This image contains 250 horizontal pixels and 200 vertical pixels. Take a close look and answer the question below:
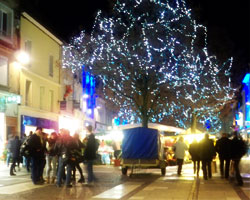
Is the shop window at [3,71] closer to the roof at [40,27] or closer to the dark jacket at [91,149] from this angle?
the roof at [40,27]

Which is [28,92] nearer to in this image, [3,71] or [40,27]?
[40,27]

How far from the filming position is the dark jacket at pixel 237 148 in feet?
50.1

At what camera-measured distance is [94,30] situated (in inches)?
1271

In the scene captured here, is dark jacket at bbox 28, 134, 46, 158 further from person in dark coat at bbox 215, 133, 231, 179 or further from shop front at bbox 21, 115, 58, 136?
shop front at bbox 21, 115, 58, 136

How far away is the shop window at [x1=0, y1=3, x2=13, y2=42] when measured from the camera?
1081 inches

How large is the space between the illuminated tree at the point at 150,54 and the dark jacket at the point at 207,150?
46.8ft

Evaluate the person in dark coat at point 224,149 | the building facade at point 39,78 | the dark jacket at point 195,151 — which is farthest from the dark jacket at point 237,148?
the building facade at point 39,78

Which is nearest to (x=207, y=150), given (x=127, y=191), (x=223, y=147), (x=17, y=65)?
(x=223, y=147)

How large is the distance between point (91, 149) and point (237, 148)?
4.75 m

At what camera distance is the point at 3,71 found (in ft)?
90.0

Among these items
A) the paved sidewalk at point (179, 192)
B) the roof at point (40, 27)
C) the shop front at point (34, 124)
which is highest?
the roof at point (40, 27)

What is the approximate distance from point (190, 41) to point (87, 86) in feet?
70.5

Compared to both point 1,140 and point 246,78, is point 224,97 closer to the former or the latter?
point 1,140

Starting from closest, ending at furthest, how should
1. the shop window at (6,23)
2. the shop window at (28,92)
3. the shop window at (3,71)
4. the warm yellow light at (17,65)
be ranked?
1. the shop window at (3,71)
2. the shop window at (6,23)
3. the warm yellow light at (17,65)
4. the shop window at (28,92)
